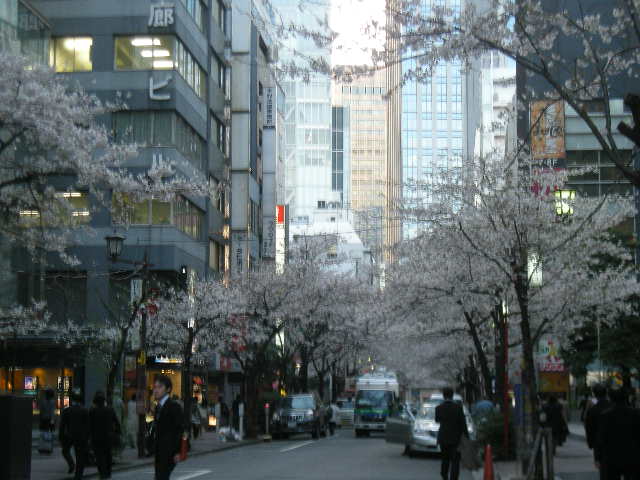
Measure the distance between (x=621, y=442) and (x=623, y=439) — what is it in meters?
0.05

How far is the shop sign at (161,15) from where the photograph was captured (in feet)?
158

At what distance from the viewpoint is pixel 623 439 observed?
12430 millimetres

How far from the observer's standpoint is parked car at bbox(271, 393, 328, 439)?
42.8 m

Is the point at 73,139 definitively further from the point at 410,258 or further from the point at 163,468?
the point at 410,258

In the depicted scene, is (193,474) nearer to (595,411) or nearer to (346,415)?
(595,411)

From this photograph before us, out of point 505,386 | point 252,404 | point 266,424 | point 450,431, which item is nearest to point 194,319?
point 252,404

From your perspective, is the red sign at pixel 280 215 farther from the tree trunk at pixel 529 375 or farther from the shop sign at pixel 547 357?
the tree trunk at pixel 529 375

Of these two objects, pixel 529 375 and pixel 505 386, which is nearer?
pixel 529 375

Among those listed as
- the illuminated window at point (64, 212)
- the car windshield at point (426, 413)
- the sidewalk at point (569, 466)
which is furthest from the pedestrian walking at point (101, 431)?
the car windshield at point (426, 413)

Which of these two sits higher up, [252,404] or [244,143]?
[244,143]

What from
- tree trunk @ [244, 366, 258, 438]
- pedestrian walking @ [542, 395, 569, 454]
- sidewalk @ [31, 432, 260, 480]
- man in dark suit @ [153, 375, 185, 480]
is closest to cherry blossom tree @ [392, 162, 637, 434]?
pedestrian walking @ [542, 395, 569, 454]

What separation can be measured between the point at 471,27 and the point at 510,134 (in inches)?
2781

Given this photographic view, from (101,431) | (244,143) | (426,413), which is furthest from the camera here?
(244,143)

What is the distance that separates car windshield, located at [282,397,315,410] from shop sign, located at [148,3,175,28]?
18568 millimetres
